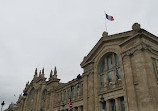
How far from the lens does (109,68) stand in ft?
76.9

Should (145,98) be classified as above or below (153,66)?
below

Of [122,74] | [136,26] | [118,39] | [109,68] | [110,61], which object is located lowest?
[122,74]

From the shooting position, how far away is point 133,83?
18.4m

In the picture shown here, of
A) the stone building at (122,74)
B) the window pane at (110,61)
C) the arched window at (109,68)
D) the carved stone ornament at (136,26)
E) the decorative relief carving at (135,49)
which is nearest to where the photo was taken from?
the stone building at (122,74)

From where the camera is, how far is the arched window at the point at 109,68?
2192 cm

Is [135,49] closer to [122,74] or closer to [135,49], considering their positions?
[135,49]

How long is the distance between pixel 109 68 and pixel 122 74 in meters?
3.55

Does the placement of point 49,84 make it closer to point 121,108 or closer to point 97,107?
point 97,107

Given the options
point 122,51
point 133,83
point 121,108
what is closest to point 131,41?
point 122,51

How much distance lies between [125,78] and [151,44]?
520 centimetres

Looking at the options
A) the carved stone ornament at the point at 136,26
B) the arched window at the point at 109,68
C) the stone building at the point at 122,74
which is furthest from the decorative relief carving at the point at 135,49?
the carved stone ornament at the point at 136,26

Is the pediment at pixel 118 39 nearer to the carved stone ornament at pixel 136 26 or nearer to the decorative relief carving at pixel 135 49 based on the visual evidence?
the carved stone ornament at pixel 136 26

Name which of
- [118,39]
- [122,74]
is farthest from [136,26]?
[122,74]

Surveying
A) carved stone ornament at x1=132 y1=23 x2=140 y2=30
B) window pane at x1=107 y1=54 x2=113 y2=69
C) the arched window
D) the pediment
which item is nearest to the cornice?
the pediment
